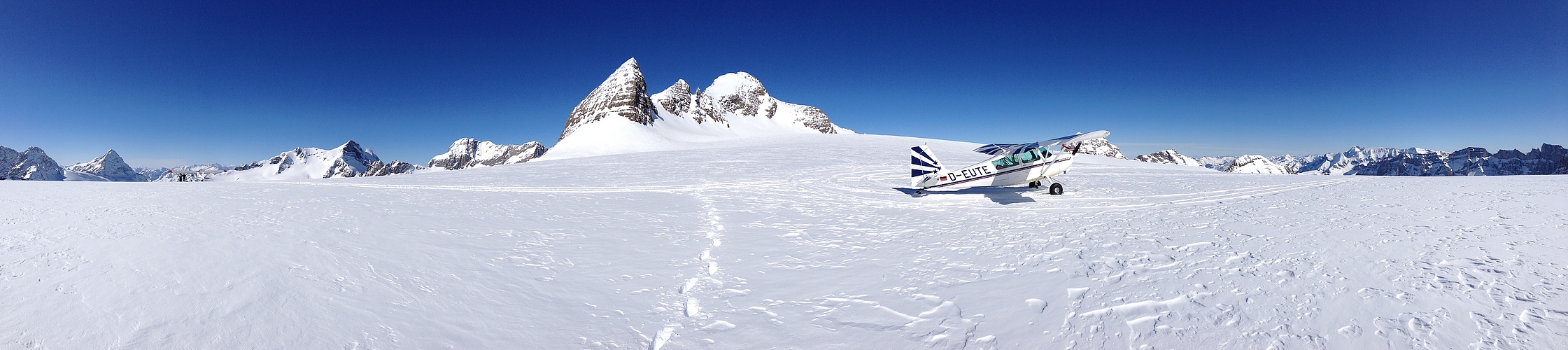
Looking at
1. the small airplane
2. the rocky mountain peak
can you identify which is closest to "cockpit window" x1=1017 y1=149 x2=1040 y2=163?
the small airplane

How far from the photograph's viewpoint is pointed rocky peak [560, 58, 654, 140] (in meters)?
88.6

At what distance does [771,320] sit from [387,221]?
10006mm

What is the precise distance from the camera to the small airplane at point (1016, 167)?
16016 millimetres

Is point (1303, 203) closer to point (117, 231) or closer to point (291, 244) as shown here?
point (291, 244)

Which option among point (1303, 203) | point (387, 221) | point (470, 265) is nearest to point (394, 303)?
point (470, 265)

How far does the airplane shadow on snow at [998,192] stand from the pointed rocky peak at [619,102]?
74557 millimetres

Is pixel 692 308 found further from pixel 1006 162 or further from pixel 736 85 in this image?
pixel 736 85

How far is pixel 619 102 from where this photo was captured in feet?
301

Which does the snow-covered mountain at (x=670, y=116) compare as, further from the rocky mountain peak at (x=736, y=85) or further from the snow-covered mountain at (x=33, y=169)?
the snow-covered mountain at (x=33, y=169)

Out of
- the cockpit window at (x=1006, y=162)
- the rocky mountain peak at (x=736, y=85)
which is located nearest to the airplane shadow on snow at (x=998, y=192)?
the cockpit window at (x=1006, y=162)

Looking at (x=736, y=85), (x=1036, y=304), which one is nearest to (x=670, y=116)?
(x=736, y=85)

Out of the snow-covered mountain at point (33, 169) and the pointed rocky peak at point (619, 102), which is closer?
the pointed rocky peak at point (619, 102)

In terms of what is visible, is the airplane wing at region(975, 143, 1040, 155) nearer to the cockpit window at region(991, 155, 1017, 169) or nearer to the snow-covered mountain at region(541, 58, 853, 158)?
the cockpit window at region(991, 155, 1017, 169)

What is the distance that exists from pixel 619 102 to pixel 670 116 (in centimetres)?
1524
